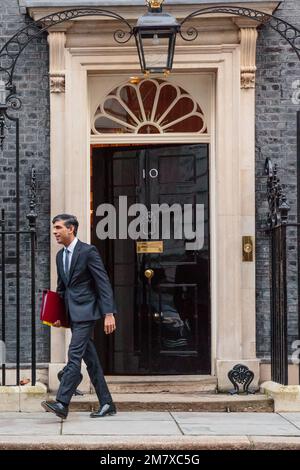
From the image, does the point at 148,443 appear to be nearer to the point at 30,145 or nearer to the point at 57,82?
the point at 30,145

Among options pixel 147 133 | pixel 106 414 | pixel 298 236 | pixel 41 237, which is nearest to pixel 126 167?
pixel 147 133

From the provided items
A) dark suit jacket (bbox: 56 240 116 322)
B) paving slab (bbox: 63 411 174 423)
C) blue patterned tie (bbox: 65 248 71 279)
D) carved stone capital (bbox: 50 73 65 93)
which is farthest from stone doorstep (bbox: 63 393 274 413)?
carved stone capital (bbox: 50 73 65 93)

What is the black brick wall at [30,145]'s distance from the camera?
38.3 ft

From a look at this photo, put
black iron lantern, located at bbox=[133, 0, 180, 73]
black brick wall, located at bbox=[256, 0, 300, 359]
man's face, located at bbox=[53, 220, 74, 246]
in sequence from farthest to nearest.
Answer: black brick wall, located at bbox=[256, 0, 300, 359] < black iron lantern, located at bbox=[133, 0, 180, 73] < man's face, located at bbox=[53, 220, 74, 246]

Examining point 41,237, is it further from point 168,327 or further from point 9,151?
point 168,327

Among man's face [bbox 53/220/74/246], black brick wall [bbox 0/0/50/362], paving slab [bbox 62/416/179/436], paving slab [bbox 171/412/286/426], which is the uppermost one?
black brick wall [bbox 0/0/50/362]

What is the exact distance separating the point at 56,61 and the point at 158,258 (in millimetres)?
2361

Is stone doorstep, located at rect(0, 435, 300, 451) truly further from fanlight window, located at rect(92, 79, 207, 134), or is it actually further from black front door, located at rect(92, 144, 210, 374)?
fanlight window, located at rect(92, 79, 207, 134)

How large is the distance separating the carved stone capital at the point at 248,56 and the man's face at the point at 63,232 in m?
2.72

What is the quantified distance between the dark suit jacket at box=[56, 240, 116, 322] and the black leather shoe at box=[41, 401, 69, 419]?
767 millimetres

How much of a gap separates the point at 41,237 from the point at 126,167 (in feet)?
4.05

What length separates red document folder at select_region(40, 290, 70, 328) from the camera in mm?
10156

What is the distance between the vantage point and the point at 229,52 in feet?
38.3

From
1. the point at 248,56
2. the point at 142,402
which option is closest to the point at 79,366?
the point at 142,402
